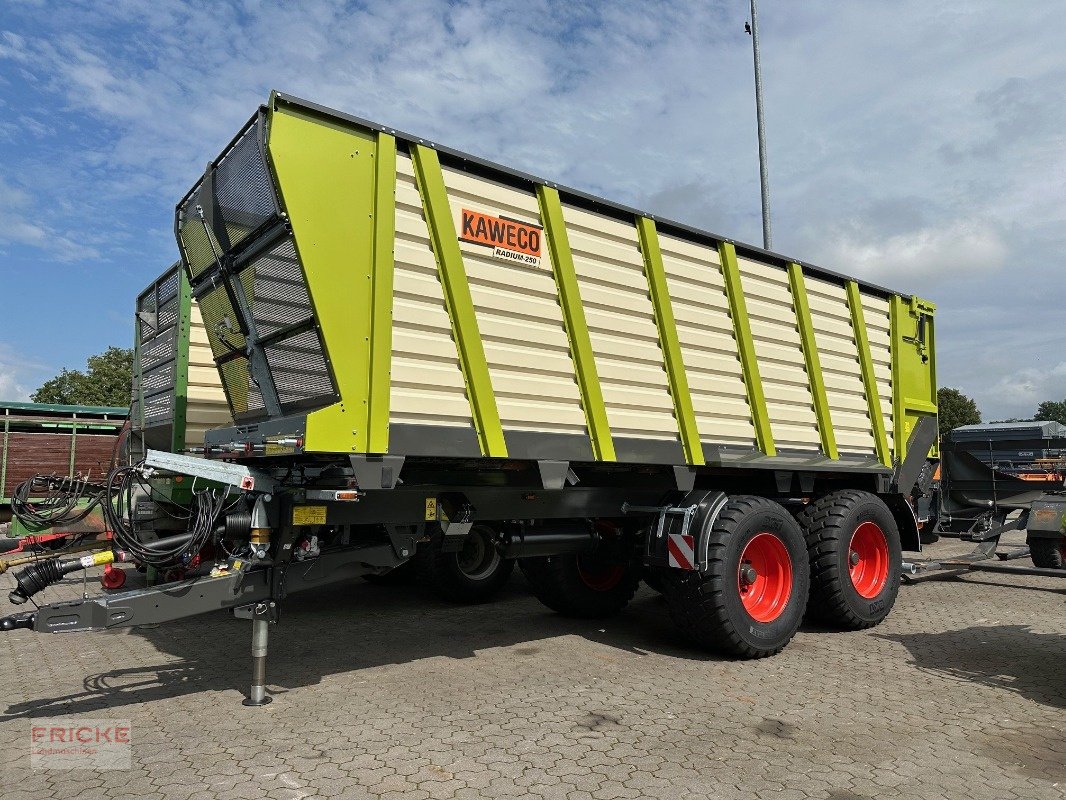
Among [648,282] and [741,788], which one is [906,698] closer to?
[741,788]

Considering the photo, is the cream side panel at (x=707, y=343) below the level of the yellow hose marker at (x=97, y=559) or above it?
above

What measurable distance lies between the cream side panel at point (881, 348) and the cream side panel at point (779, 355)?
1.33 m

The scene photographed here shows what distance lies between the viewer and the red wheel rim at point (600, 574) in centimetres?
741

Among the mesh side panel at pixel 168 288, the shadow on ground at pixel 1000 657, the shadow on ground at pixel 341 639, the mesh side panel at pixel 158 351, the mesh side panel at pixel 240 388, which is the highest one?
the mesh side panel at pixel 168 288

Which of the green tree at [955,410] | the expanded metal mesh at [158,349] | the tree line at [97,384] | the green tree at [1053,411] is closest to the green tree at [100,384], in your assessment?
the tree line at [97,384]

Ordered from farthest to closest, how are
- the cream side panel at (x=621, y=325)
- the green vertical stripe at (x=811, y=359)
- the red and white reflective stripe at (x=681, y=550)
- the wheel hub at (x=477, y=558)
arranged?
the wheel hub at (x=477, y=558), the green vertical stripe at (x=811, y=359), the red and white reflective stripe at (x=681, y=550), the cream side panel at (x=621, y=325)

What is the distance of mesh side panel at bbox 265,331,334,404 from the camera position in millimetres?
4398

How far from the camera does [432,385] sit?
4.62 metres

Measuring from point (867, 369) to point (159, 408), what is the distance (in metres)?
7.07

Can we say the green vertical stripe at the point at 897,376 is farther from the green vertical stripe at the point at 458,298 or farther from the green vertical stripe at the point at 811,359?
the green vertical stripe at the point at 458,298

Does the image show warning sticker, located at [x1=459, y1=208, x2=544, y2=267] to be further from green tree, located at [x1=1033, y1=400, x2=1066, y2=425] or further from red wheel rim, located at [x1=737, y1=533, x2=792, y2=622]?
green tree, located at [x1=1033, y1=400, x2=1066, y2=425]

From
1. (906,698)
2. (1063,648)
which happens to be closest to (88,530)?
(906,698)

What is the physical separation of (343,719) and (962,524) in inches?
381

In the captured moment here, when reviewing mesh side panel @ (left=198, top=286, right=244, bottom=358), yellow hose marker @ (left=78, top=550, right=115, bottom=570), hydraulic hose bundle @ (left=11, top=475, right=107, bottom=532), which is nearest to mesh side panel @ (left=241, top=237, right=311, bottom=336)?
mesh side panel @ (left=198, top=286, right=244, bottom=358)
